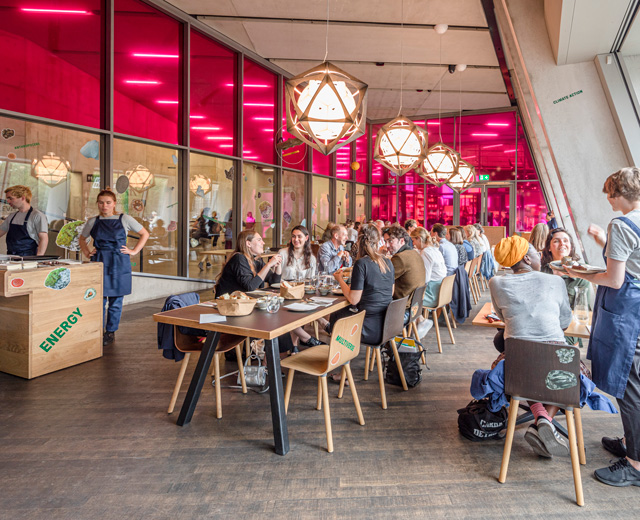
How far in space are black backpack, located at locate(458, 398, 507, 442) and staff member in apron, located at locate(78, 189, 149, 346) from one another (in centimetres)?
398

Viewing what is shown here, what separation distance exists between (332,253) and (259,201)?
4.52 meters

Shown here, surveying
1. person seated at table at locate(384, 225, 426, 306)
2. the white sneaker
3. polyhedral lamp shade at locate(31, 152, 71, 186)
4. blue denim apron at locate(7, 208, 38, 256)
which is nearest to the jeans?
blue denim apron at locate(7, 208, 38, 256)

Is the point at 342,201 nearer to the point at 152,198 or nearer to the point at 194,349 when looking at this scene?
the point at 152,198

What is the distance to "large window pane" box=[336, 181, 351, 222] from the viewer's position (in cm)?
1415

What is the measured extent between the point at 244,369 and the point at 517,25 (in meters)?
4.29

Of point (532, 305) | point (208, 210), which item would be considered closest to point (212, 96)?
point (208, 210)

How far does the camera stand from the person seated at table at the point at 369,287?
3713mm

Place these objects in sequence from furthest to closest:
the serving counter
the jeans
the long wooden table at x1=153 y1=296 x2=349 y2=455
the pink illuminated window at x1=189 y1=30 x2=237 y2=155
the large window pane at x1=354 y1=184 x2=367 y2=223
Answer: the large window pane at x1=354 y1=184 x2=367 y2=223 → the pink illuminated window at x1=189 y1=30 x2=237 y2=155 → the jeans → the serving counter → the long wooden table at x1=153 y1=296 x2=349 y2=455

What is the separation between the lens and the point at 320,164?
1288 centimetres

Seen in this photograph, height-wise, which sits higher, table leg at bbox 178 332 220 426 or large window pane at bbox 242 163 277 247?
large window pane at bbox 242 163 277 247

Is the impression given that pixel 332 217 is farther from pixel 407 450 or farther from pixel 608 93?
pixel 407 450

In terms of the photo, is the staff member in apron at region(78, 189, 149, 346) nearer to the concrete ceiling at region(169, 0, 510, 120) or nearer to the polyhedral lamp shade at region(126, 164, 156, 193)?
the polyhedral lamp shade at region(126, 164, 156, 193)

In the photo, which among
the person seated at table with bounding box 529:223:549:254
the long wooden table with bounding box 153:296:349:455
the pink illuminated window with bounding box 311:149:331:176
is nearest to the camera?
the long wooden table with bounding box 153:296:349:455

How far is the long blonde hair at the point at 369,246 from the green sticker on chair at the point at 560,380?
1644 mm
